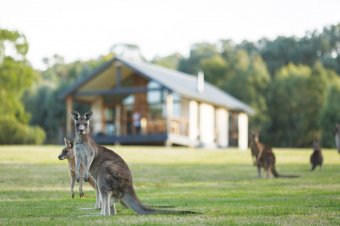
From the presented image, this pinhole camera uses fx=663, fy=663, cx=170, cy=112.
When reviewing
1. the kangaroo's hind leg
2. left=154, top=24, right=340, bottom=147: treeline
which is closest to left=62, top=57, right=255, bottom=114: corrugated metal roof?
left=154, top=24, right=340, bottom=147: treeline

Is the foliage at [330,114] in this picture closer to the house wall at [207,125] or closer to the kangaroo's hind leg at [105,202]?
the house wall at [207,125]

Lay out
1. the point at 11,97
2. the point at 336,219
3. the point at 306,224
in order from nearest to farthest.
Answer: the point at 306,224 < the point at 336,219 < the point at 11,97

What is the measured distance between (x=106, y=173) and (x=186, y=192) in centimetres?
573

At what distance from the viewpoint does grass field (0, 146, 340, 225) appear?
10.2 m

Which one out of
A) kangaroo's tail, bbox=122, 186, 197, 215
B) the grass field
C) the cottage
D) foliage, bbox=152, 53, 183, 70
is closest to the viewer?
the grass field

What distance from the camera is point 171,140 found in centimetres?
4325

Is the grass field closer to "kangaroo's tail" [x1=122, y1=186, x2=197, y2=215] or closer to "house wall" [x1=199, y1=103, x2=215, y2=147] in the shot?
"kangaroo's tail" [x1=122, y1=186, x2=197, y2=215]

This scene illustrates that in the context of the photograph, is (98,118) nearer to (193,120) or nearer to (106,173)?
(193,120)

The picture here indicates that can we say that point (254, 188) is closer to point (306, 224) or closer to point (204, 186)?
point (204, 186)

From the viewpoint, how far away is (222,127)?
52.1 meters

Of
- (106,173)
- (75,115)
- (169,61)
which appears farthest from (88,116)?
(169,61)

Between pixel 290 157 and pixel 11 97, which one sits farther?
pixel 11 97

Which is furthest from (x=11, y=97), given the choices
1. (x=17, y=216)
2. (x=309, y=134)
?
(x=17, y=216)

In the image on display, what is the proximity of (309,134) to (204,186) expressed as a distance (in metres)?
52.2
